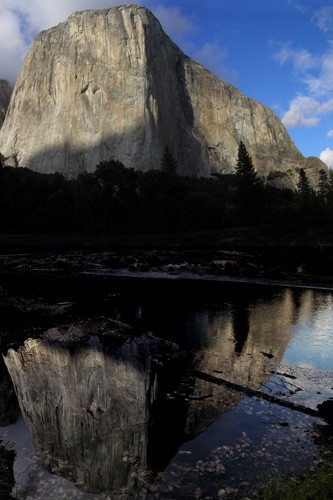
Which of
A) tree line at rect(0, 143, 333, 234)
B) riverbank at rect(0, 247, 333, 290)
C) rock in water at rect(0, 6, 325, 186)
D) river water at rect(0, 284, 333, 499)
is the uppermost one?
rock in water at rect(0, 6, 325, 186)

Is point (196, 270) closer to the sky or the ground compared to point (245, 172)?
closer to the ground

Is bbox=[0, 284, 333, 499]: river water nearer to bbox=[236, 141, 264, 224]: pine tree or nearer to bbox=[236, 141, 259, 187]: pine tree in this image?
bbox=[236, 141, 264, 224]: pine tree

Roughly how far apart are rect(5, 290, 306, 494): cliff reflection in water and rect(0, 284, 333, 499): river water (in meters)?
0.03

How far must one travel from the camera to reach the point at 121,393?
10.8 metres

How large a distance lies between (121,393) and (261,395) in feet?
12.1

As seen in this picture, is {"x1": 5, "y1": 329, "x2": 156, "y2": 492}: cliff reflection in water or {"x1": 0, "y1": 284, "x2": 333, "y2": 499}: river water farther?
{"x1": 5, "y1": 329, "x2": 156, "y2": 492}: cliff reflection in water

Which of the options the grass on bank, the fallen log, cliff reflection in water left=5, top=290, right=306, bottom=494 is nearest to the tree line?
cliff reflection in water left=5, top=290, right=306, bottom=494

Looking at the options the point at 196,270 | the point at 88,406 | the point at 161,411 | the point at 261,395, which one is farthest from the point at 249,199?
the point at 88,406

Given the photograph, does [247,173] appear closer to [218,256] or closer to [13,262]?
[218,256]

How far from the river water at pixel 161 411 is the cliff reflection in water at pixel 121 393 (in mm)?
31

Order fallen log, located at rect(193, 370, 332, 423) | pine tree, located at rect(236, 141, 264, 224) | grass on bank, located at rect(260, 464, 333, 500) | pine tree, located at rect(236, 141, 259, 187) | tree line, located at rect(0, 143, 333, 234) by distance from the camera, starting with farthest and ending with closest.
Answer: pine tree, located at rect(236, 141, 259, 187) < pine tree, located at rect(236, 141, 264, 224) < tree line, located at rect(0, 143, 333, 234) < fallen log, located at rect(193, 370, 332, 423) < grass on bank, located at rect(260, 464, 333, 500)

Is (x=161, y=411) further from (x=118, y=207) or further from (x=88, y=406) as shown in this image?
A: (x=118, y=207)

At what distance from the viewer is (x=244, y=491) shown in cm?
711

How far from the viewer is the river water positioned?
24.8 ft
